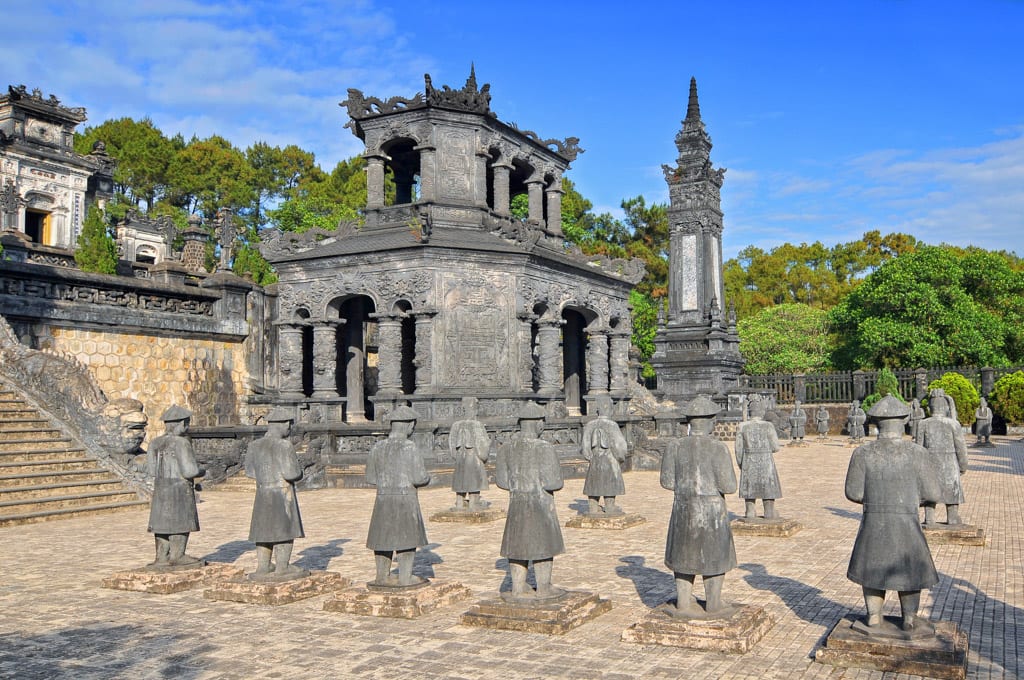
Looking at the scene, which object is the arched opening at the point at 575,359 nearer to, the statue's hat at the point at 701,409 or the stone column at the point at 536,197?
the stone column at the point at 536,197

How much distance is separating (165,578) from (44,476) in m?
7.53

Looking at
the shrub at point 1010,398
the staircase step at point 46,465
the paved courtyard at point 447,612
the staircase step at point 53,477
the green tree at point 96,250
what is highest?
the green tree at point 96,250

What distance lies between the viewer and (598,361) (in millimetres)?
25984

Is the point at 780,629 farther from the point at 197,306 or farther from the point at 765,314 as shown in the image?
the point at 765,314

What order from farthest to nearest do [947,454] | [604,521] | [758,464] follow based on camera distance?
1. [604,521]
2. [758,464]
3. [947,454]

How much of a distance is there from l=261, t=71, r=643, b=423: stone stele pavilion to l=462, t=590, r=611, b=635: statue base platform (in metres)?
12.8

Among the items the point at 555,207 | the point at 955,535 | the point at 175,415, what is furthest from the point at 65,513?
the point at 555,207

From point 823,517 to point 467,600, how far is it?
7644 mm

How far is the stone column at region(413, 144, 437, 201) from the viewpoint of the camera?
22969mm

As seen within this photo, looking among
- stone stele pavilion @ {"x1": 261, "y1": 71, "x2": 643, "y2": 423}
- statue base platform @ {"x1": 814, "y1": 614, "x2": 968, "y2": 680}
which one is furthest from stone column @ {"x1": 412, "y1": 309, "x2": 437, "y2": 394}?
statue base platform @ {"x1": 814, "y1": 614, "x2": 968, "y2": 680}

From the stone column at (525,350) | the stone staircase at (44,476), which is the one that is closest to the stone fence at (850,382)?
the stone column at (525,350)

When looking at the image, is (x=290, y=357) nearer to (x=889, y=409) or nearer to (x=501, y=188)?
(x=501, y=188)

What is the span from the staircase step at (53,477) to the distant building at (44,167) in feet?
92.9

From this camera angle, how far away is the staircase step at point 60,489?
47.7 ft
